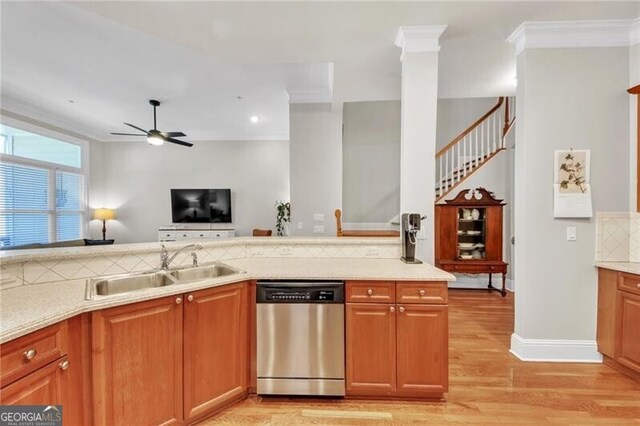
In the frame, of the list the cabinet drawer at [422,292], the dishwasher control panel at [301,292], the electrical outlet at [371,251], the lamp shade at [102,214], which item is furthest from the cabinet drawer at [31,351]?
the lamp shade at [102,214]

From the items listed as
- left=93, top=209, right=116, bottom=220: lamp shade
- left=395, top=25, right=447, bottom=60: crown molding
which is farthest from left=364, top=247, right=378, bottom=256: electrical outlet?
left=93, top=209, right=116, bottom=220: lamp shade

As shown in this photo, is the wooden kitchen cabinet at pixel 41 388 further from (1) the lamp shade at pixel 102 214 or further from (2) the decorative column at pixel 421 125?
(1) the lamp shade at pixel 102 214

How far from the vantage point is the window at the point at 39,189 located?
4609 mm

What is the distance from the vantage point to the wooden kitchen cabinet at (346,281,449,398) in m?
1.82

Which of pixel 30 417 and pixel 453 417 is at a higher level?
pixel 30 417

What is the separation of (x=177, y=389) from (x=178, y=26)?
2706mm

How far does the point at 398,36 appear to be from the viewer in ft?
7.77

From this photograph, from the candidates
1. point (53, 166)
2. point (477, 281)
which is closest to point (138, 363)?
point (477, 281)

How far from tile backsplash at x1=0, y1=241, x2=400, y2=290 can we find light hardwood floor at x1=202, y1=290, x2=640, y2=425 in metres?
1.11

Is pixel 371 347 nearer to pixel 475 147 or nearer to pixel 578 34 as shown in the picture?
pixel 578 34

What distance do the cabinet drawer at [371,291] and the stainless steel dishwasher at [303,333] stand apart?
0.07 metres

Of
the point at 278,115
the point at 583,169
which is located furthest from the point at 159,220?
the point at 583,169

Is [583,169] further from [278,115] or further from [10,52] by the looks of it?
[10,52]

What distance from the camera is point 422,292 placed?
182 centimetres
